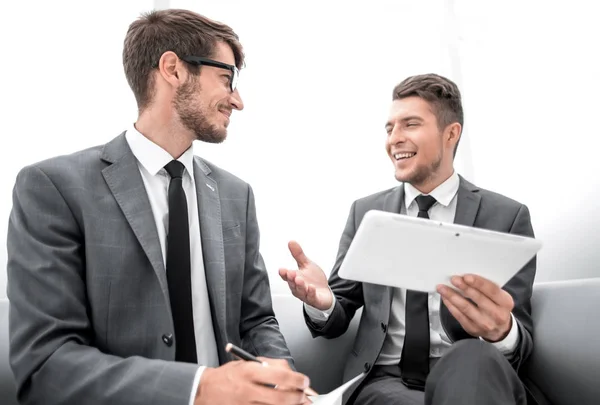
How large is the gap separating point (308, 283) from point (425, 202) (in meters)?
0.60

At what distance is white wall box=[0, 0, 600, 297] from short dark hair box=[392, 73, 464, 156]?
0.55m

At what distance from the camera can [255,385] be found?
3.77 feet

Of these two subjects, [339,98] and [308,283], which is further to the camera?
[339,98]

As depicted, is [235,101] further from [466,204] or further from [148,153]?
[466,204]

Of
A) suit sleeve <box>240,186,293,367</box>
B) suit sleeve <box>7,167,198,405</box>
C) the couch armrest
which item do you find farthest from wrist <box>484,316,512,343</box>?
suit sleeve <box>7,167,198,405</box>

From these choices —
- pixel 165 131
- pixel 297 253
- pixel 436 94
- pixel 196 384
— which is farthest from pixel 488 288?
pixel 436 94

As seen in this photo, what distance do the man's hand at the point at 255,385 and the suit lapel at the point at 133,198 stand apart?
1.25ft

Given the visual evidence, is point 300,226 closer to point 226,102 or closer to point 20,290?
point 226,102

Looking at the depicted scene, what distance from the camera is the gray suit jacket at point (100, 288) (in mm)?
1278

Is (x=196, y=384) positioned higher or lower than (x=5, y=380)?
higher

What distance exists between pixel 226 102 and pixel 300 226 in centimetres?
111

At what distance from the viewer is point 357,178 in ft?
9.85

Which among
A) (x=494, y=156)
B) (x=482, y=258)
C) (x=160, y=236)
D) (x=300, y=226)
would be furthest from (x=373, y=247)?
(x=494, y=156)

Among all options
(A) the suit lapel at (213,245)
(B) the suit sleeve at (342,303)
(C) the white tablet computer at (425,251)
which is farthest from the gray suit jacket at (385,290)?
(C) the white tablet computer at (425,251)
